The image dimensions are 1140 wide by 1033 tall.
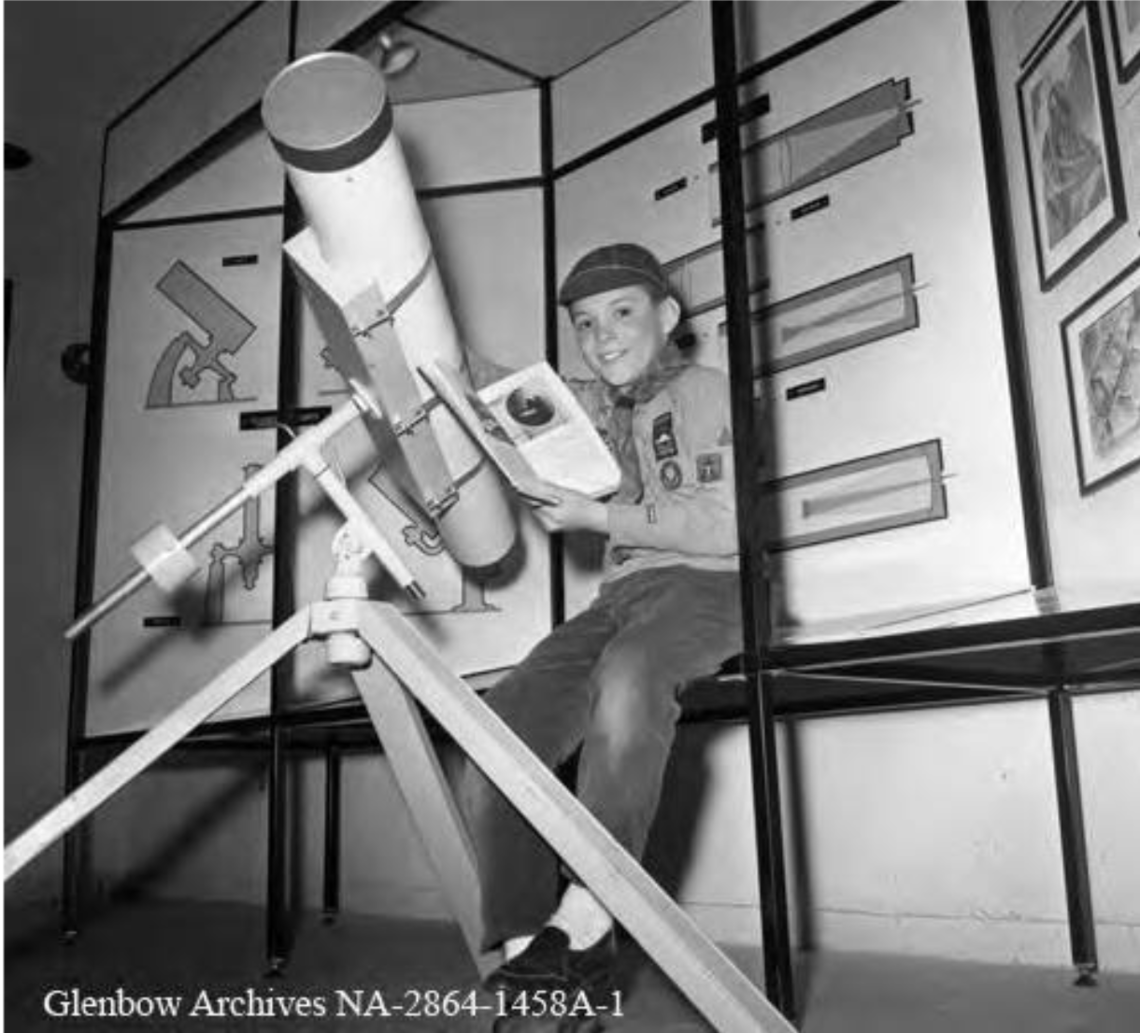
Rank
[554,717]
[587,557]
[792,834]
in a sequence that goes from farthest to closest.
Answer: [587,557]
[792,834]
[554,717]

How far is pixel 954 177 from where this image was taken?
61.7 inches

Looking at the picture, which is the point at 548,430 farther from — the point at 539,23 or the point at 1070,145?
the point at 539,23

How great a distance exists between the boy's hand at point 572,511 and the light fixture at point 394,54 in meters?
0.82

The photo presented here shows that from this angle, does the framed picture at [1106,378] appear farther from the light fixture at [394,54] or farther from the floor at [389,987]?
the light fixture at [394,54]

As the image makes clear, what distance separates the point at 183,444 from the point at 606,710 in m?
1.41

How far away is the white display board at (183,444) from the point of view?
2.16 m

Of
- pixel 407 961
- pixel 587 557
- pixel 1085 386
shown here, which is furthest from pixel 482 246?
pixel 407 961

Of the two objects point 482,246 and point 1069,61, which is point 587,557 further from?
point 1069,61

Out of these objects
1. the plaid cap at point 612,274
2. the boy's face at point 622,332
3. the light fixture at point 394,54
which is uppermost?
the light fixture at point 394,54

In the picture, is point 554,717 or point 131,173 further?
point 131,173

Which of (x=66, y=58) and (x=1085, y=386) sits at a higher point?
(x=66, y=58)

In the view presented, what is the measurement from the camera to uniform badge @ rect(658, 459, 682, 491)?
1426 mm

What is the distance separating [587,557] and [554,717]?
67 centimetres

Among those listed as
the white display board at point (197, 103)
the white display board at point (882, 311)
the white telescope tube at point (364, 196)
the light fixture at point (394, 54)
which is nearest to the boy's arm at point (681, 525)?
the white telescope tube at point (364, 196)
